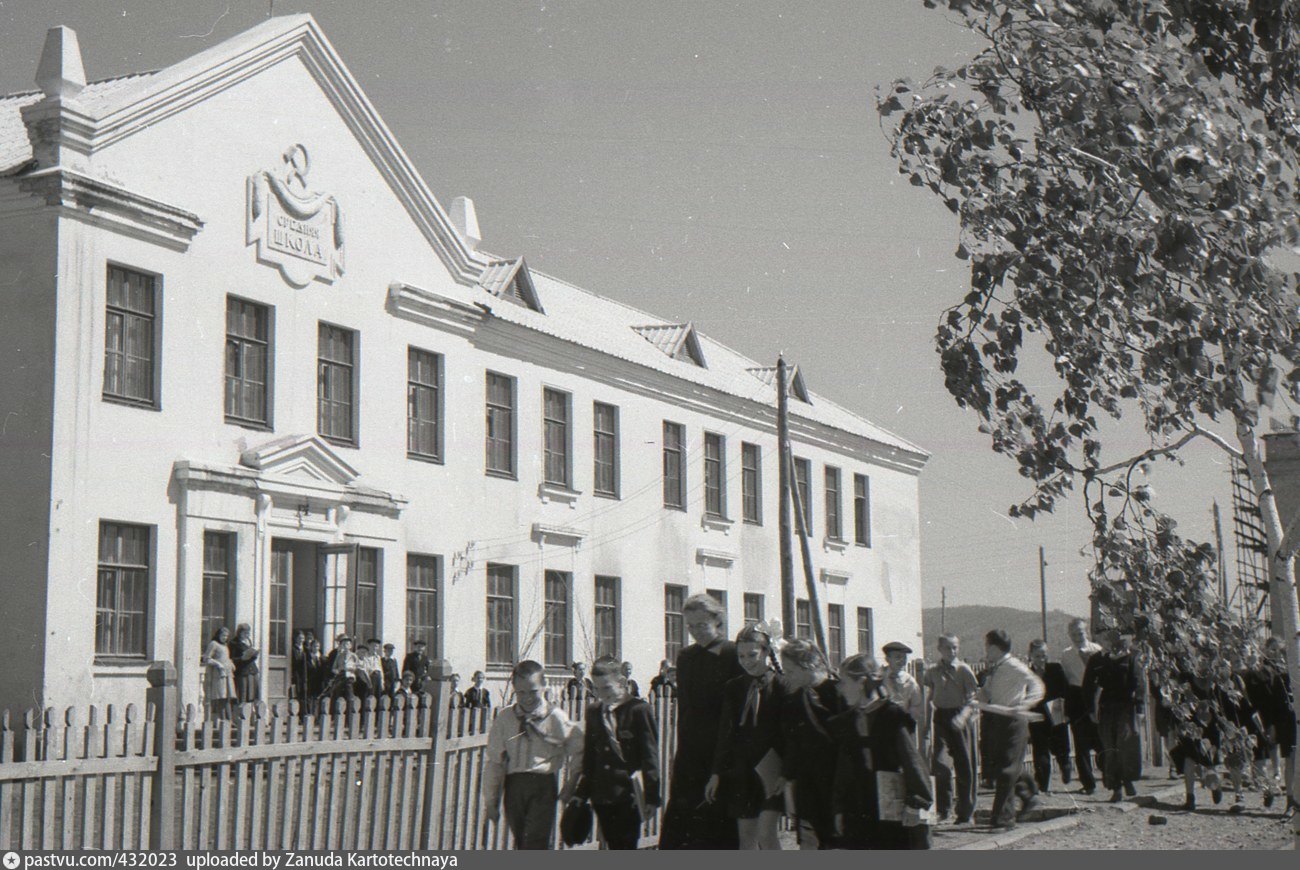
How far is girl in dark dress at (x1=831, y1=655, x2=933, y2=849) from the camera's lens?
8188 millimetres

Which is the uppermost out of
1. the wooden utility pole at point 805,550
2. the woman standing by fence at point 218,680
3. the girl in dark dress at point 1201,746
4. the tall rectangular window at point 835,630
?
the wooden utility pole at point 805,550


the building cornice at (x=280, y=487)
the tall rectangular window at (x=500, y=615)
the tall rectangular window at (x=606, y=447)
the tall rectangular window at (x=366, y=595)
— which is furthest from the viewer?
the tall rectangular window at (x=606, y=447)

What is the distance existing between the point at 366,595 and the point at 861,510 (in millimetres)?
20161

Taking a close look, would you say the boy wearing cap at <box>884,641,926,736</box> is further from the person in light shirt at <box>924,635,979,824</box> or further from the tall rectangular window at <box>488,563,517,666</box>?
the tall rectangular window at <box>488,563,517,666</box>

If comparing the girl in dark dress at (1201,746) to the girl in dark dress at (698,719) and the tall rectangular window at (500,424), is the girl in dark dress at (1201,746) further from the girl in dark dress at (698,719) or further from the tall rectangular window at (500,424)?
the tall rectangular window at (500,424)

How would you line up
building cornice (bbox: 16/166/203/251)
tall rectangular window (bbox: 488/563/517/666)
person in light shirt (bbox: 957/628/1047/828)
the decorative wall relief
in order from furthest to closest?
tall rectangular window (bbox: 488/563/517/666) → the decorative wall relief → building cornice (bbox: 16/166/203/251) → person in light shirt (bbox: 957/628/1047/828)

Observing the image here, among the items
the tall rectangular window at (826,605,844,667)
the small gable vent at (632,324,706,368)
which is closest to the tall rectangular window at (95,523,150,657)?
the small gable vent at (632,324,706,368)

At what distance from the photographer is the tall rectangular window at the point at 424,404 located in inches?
992

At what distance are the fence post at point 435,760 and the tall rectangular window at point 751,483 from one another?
2475cm

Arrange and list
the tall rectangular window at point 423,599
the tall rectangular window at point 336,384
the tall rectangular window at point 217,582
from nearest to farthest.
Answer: the tall rectangular window at point 217,582 < the tall rectangular window at point 336,384 < the tall rectangular window at point 423,599

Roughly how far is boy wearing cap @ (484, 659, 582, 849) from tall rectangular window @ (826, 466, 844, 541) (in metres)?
30.7

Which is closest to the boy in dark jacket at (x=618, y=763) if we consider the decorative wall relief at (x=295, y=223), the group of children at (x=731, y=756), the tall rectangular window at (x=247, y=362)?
the group of children at (x=731, y=756)

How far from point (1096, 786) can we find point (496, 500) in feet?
40.3

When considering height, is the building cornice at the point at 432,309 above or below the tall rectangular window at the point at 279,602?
above
